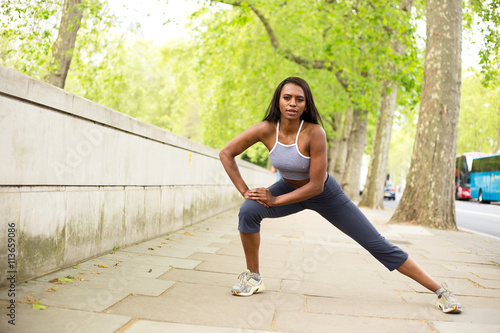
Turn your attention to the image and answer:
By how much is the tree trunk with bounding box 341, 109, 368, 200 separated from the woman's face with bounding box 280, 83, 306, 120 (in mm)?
20736

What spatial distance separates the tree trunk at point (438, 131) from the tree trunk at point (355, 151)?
12.0 meters

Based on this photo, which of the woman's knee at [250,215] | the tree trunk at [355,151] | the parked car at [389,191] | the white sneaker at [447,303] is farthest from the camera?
the parked car at [389,191]

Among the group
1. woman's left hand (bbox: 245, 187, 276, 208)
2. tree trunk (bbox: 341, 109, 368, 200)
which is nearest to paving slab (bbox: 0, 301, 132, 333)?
woman's left hand (bbox: 245, 187, 276, 208)

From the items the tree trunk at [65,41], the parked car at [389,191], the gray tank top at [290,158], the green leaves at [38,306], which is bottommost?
the green leaves at [38,306]

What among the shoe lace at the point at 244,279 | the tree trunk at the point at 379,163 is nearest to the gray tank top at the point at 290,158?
the shoe lace at the point at 244,279

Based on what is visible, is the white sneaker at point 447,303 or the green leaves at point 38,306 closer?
the green leaves at point 38,306

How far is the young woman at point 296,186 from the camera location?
3.82 meters

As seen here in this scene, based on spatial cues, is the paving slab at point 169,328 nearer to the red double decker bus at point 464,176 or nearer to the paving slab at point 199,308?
the paving slab at point 199,308

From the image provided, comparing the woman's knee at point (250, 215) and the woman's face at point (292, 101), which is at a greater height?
the woman's face at point (292, 101)

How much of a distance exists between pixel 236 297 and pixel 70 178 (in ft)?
5.93

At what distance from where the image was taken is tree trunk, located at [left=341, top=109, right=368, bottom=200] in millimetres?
24806

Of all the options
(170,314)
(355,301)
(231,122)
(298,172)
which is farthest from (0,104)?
(231,122)

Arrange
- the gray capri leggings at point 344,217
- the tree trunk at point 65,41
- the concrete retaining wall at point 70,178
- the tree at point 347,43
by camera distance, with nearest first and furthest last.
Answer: the concrete retaining wall at point 70,178, the gray capri leggings at point 344,217, the tree trunk at point 65,41, the tree at point 347,43

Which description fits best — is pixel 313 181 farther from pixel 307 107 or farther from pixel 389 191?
pixel 389 191
